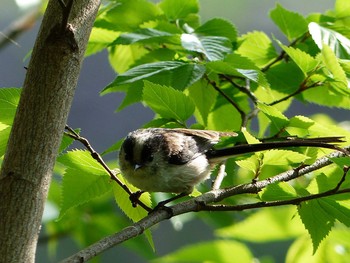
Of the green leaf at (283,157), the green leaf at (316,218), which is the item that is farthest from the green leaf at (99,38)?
the green leaf at (316,218)

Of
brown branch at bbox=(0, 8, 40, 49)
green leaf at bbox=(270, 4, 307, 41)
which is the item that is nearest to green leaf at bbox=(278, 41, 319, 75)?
green leaf at bbox=(270, 4, 307, 41)

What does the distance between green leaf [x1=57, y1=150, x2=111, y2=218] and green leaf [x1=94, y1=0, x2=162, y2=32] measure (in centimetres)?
43

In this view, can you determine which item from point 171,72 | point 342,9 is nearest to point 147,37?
point 171,72

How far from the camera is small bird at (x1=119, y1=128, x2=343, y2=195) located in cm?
136

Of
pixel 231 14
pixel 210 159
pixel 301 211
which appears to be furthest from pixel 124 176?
pixel 231 14

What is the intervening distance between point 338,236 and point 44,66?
0.68 m

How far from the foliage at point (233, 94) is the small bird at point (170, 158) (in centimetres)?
6

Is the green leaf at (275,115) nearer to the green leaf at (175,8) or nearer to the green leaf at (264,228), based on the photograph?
the green leaf at (264,228)

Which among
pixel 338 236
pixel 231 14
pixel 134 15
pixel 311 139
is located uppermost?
pixel 231 14

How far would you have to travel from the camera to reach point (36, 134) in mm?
889

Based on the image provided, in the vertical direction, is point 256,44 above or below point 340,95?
above

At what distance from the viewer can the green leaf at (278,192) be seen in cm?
105

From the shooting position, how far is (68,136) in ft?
3.63

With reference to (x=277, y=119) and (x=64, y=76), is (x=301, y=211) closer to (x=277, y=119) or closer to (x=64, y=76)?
(x=277, y=119)
